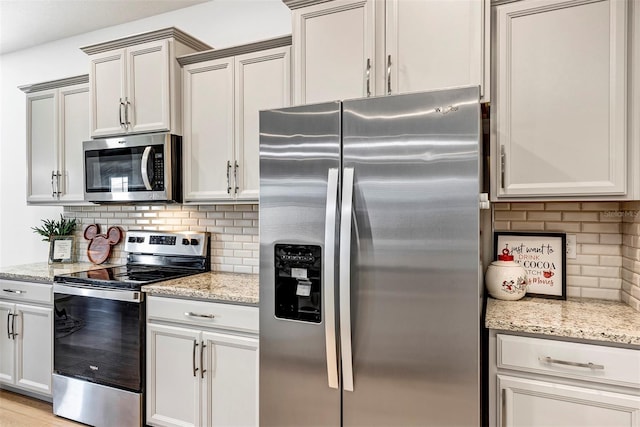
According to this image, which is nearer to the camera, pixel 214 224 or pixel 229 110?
pixel 229 110

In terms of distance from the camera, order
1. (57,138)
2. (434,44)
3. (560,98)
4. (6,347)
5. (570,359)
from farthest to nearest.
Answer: (57,138) < (6,347) < (434,44) < (560,98) < (570,359)

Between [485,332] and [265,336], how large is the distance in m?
0.96

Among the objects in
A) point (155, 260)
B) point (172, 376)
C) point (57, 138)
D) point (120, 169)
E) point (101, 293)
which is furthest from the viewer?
point (57, 138)

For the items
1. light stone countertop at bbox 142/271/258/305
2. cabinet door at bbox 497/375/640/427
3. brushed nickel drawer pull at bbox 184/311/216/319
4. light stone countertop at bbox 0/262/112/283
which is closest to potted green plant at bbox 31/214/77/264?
light stone countertop at bbox 0/262/112/283

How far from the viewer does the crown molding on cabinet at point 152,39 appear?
102 inches

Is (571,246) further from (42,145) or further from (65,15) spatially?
(65,15)

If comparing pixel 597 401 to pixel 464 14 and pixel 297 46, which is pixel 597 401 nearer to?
Result: pixel 464 14

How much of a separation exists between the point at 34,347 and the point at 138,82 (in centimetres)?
193

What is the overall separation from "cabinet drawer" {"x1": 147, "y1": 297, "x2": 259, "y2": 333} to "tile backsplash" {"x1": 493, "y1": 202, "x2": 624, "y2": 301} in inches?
61.1

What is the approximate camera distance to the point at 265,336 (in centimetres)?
186

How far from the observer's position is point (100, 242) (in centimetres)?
338

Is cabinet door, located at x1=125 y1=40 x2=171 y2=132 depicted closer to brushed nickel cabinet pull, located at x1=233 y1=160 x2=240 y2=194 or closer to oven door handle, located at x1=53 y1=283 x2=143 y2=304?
brushed nickel cabinet pull, located at x1=233 y1=160 x2=240 y2=194

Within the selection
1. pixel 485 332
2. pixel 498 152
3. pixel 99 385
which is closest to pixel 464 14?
pixel 498 152

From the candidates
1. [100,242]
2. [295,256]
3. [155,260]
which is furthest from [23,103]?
[295,256]
